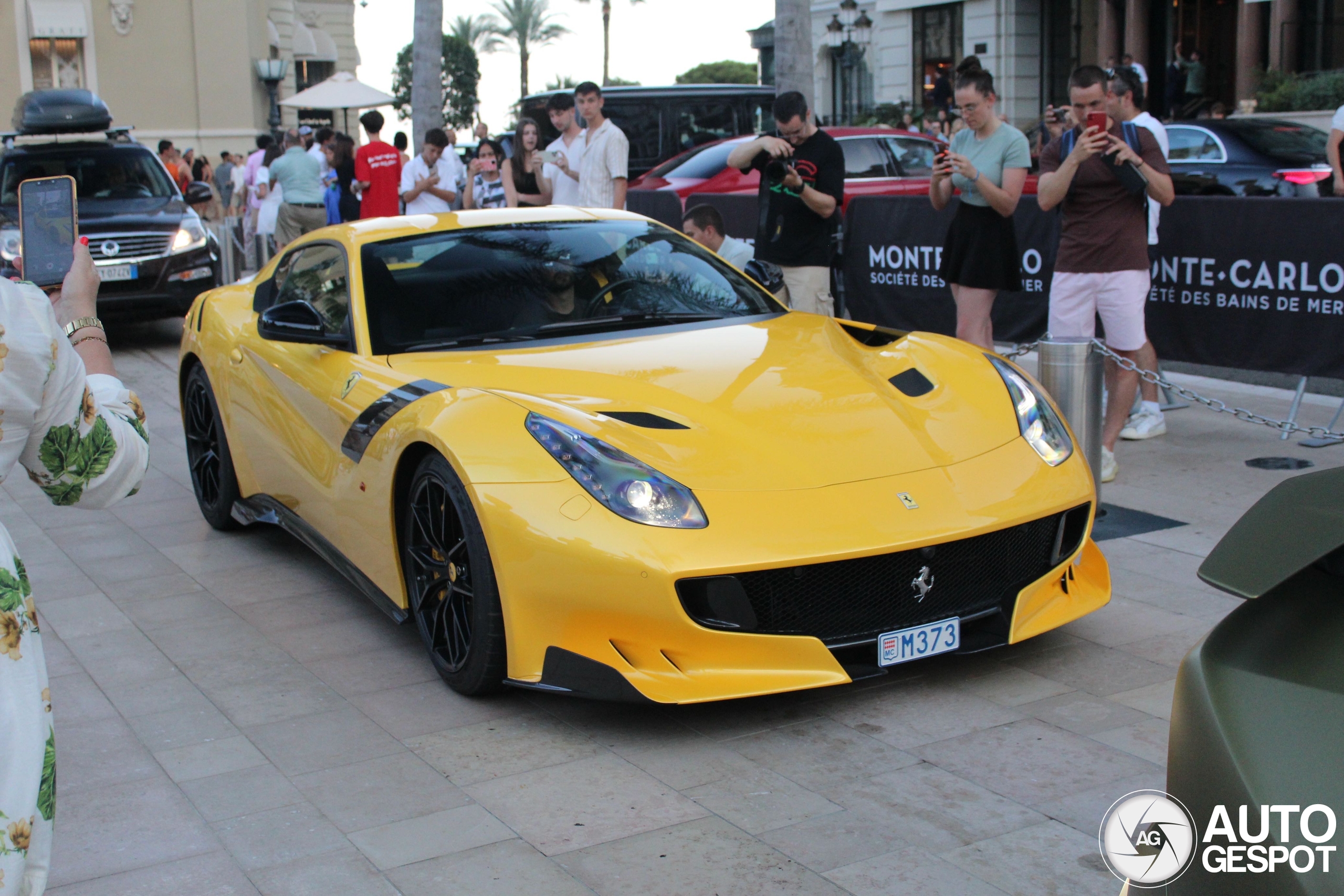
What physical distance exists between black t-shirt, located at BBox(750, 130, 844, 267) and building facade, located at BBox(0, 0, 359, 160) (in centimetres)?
2789

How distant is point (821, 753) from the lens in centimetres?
370

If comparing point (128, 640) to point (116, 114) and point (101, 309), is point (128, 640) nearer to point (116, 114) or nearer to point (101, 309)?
point (101, 309)

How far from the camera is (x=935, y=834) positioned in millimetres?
3207

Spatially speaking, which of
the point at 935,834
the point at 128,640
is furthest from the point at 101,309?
the point at 935,834

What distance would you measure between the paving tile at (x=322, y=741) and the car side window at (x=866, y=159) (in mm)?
11860

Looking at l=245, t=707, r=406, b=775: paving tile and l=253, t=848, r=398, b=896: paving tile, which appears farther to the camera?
l=245, t=707, r=406, b=775: paving tile

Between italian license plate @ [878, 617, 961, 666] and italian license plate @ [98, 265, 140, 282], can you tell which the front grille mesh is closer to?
italian license plate @ [878, 617, 961, 666]

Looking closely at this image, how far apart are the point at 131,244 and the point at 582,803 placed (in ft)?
33.5

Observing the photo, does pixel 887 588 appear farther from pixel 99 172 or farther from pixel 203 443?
pixel 99 172

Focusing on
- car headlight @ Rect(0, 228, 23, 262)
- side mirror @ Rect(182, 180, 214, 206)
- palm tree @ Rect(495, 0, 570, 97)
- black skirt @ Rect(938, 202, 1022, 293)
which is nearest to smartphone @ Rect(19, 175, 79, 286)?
black skirt @ Rect(938, 202, 1022, 293)

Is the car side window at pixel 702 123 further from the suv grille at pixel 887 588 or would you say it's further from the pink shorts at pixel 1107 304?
the suv grille at pixel 887 588

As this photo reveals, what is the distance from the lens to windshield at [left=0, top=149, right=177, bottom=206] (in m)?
12.9

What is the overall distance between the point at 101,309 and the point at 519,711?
365 inches

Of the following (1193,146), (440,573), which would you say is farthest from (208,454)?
(1193,146)
